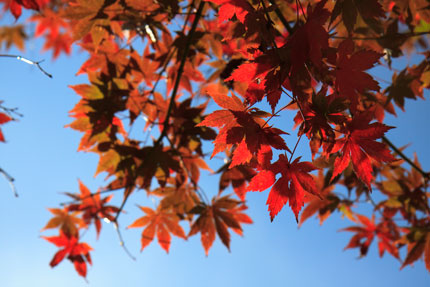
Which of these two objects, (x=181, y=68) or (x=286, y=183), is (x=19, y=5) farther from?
(x=286, y=183)

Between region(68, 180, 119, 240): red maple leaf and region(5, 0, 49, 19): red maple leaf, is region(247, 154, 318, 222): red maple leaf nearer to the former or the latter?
region(5, 0, 49, 19): red maple leaf

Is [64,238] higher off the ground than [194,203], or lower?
lower

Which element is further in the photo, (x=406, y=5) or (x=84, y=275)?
(x=84, y=275)

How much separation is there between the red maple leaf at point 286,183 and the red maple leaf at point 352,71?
0.20 meters

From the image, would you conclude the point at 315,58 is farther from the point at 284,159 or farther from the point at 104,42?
the point at 104,42

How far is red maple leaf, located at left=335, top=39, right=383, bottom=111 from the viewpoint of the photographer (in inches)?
30.3

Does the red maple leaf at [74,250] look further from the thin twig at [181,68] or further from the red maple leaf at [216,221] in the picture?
the thin twig at [181,68]

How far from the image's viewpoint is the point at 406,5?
1.38 meters

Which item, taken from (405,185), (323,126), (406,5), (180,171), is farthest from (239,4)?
(405,185)

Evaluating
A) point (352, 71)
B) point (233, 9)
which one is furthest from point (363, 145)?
point (233, 9)

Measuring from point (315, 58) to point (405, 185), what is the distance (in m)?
1.51

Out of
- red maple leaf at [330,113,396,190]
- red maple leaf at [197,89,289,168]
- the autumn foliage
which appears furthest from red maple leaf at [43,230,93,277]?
red maple leaf at [330,113,396,190]

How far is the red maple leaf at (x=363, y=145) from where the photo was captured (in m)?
0.76

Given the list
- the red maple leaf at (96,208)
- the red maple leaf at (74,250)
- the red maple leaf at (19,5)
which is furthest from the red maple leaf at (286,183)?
the red maple leaf at (74,250)
